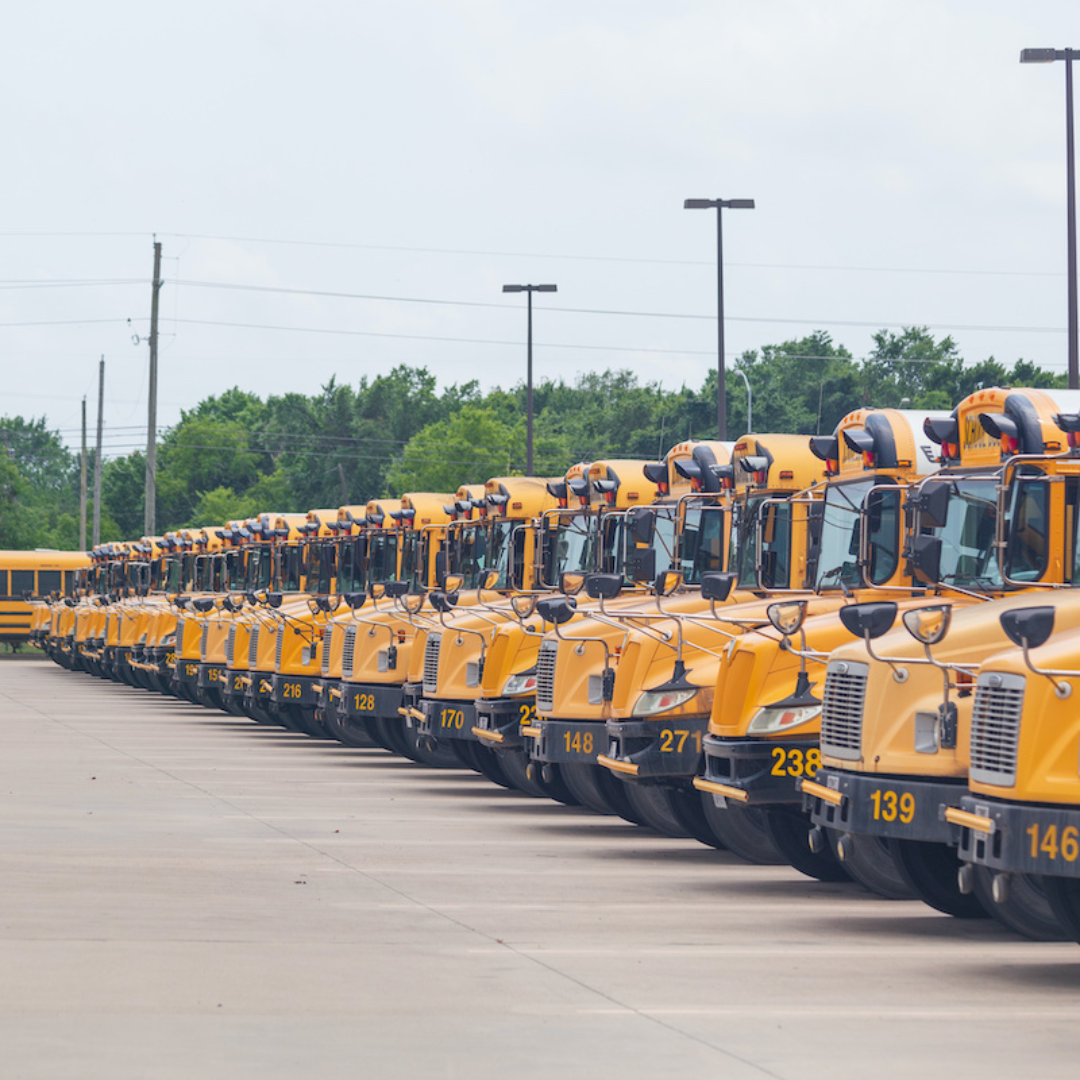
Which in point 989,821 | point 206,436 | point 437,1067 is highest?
point 206,436

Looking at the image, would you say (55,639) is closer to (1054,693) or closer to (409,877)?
(409,877)

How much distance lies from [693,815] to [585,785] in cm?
223

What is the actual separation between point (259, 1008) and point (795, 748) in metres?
4.20

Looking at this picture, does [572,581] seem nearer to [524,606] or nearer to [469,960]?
[524,606]

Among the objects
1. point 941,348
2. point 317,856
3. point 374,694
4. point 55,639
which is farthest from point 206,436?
point 317,856

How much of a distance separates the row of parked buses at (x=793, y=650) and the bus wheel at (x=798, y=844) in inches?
0.7

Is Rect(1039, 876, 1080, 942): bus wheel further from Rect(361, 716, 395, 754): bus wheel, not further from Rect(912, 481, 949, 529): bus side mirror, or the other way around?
Rect(361, 716, 395, 754): bus wheel

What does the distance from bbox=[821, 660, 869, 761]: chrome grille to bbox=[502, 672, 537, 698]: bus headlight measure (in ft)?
21.2

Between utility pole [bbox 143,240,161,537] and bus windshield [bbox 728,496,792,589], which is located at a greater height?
utility pole [bbox 143,240,161,537]

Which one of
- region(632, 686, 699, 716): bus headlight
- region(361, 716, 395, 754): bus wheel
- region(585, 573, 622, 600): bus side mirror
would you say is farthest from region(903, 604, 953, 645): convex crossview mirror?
region(361, 716, 395, 754): bus wheel

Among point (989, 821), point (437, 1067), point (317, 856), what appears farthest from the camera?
point (317, 856)

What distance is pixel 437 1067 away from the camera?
767 centimetres

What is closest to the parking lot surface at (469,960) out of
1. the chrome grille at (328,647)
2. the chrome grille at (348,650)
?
the chrome grille at (348,650)

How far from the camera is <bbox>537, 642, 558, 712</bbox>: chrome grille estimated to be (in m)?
15.6
